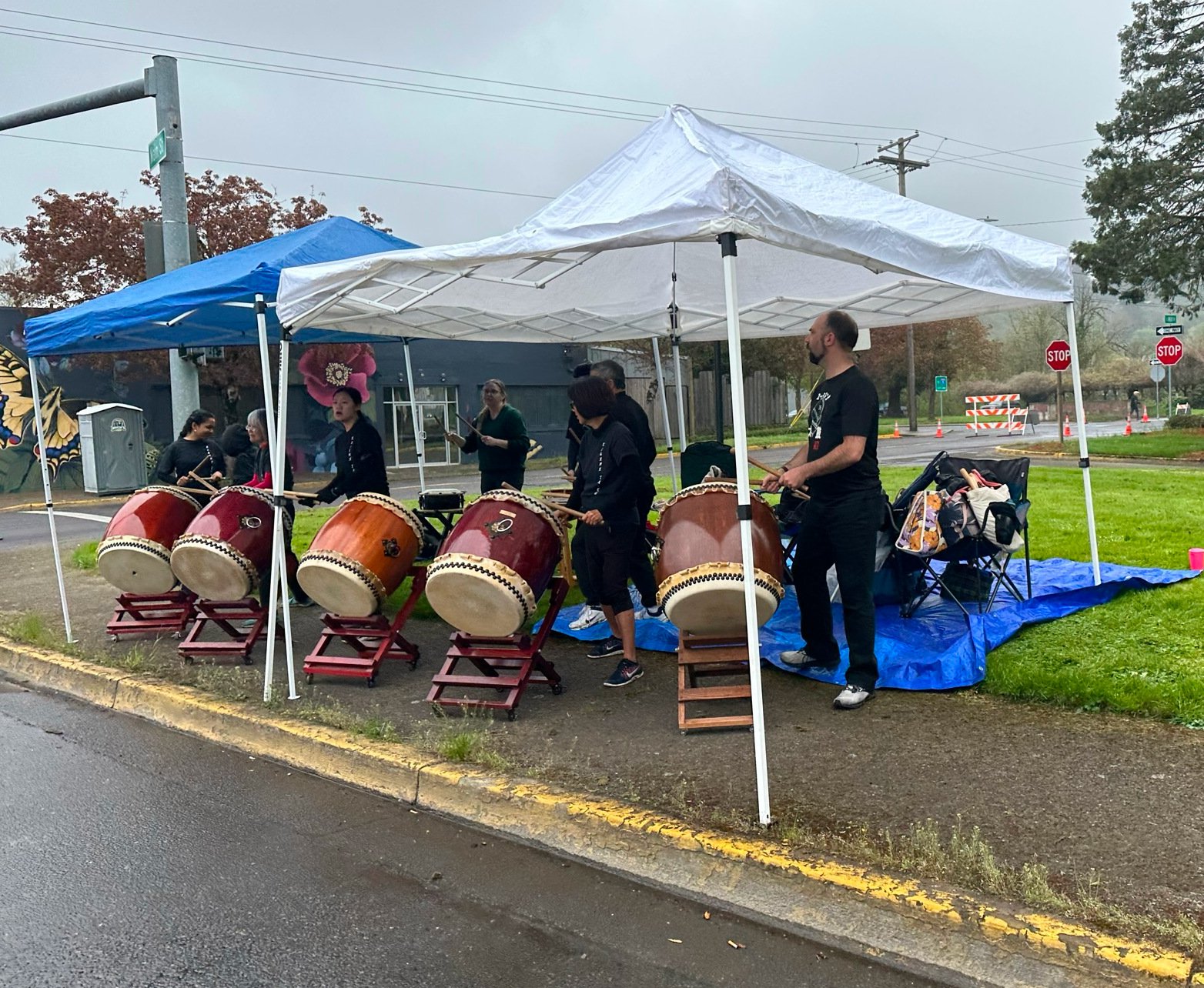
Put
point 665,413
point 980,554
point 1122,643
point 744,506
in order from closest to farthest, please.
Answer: point 744,506 → point 1122,643 → point 980,554 → point 665,413

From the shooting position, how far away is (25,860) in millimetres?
4121

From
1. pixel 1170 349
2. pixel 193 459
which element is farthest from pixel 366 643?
pixel 1170 349

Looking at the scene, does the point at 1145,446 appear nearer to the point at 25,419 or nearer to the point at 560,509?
the point at 560,509

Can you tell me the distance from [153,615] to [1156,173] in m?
26.0

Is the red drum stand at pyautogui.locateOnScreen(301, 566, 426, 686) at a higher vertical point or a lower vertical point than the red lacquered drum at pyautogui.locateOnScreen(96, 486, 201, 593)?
lower

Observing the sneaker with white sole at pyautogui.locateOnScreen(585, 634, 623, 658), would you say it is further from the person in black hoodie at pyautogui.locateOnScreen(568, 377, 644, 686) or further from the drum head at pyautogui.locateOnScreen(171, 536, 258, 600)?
the drum head at pyautogui.locateOnScreen(171, 536, 258, 600)

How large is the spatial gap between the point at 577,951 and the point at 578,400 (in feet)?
10.3

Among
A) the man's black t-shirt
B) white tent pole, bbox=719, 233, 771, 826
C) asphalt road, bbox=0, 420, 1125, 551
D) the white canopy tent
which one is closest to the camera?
white tent pole, bbox=719, 233, 771, 826

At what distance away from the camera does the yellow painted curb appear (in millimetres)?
3035

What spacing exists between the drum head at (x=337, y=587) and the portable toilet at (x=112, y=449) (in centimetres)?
1596

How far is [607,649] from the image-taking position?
6562 mm

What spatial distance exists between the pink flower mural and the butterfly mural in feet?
17.5

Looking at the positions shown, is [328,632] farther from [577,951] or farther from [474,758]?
[577,951]

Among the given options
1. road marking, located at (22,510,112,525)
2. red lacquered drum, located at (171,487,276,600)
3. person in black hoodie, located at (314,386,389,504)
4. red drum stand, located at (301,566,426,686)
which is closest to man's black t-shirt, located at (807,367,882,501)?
red drum stand, located at (301,566,426,686)
